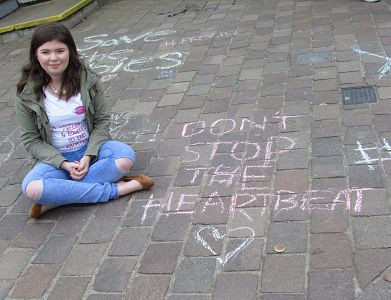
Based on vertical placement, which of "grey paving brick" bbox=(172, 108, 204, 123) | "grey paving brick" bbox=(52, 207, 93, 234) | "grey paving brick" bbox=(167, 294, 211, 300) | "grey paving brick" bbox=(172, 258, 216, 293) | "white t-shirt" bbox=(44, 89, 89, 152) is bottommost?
"grey paving brick" bbox=(172, 108, 204, 123)

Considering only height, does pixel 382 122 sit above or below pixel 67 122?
below

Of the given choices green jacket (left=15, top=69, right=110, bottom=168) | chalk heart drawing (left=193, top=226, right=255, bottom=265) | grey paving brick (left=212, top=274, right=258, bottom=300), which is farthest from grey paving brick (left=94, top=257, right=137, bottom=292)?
green jacket (left=15, top=69, right=110, bottom=168)

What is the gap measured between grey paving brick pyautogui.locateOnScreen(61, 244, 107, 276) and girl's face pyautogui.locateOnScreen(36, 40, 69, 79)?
1093mm

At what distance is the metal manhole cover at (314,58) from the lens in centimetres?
477

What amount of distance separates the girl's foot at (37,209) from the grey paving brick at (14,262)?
0.94ft

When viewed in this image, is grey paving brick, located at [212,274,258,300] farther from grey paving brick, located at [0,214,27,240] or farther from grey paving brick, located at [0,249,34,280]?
grey paving brick, located at [0,214,27,240]

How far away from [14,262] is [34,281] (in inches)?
10.0

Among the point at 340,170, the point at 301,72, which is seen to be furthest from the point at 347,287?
the point at 301,72

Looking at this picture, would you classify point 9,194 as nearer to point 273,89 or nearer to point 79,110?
point 79,110

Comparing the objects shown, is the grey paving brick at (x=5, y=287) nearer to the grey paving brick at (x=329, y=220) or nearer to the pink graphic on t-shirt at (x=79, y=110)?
the pink graphic on t-shirt at (x=79, y=110)

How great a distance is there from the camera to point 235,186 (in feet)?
10.2

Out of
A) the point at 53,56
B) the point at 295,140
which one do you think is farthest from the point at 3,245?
the point at 295,140

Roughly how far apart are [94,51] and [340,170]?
4053 mm

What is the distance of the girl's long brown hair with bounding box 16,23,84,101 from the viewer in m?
3.08
